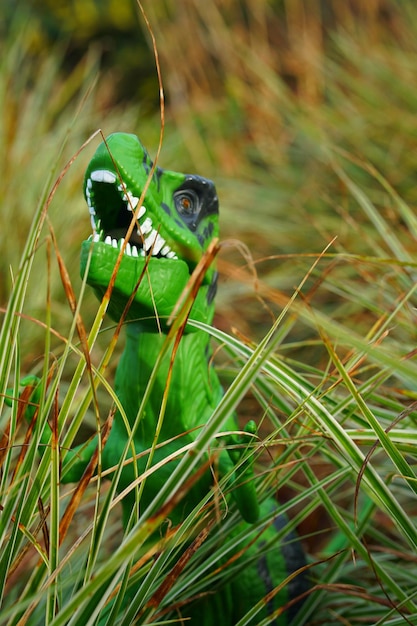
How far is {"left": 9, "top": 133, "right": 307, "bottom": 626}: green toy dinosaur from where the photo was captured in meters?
1.15

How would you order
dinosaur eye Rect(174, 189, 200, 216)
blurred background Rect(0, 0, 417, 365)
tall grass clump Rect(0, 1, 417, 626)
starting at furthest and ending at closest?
blurred background Rect(0, 0, 417, 365) → dinosaur eye Rect(174, 189, 200, 216) → tall grass clump Rect(0, 1, 417, 626)

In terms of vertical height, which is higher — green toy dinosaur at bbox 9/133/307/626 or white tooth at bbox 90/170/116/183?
white tooth at bbox 90/170/116/183

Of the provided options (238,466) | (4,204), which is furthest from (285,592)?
(4,204)

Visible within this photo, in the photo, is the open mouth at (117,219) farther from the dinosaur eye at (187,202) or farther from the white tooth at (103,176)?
the dinosaur eye at (187,202)

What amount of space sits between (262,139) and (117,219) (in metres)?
2.45

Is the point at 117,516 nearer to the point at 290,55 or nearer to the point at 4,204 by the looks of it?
the point at 4,204

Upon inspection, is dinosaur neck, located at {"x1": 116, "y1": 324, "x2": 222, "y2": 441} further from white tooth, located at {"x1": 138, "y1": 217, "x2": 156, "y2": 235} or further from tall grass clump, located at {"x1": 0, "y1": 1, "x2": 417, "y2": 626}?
white tooth, located at {"x1": 138, "y1": 217, "x2": 156, "y2": 235}

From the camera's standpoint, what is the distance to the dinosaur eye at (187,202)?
4.28 ft

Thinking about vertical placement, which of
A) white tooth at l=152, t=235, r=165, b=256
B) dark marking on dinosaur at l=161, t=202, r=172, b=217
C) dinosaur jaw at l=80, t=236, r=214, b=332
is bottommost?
dinosaur jaw at l=80, t=236, r=214, b=332

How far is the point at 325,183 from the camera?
3193 mm

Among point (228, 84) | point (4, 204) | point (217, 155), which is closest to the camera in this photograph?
point (4, 204)

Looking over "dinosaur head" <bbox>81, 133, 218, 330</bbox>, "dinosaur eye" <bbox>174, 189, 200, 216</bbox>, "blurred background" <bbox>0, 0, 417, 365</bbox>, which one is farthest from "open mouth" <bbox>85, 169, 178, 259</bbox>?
"blurred background" <bbox>0, 0, 417, 365</bbox>

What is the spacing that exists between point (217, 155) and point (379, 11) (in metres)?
1.64

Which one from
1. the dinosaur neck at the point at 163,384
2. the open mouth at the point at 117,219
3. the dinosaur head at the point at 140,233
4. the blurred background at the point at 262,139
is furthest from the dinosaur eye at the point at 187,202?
the blurred background at the point at 262,139
